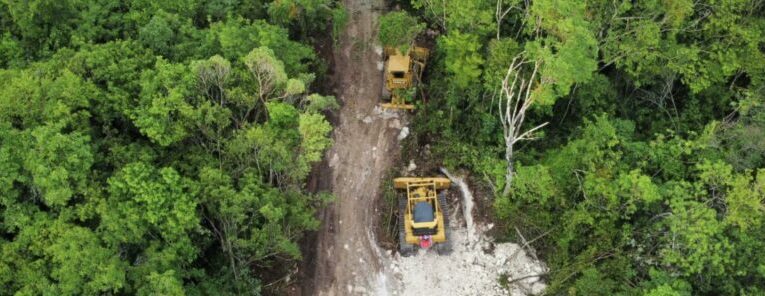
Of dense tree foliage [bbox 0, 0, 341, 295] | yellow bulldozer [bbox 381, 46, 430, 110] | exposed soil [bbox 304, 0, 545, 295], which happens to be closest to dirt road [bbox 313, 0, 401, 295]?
exposed soil [bbox 304, 0, 545, 295]

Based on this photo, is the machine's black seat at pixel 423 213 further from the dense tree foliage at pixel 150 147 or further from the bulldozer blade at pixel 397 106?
the bulldozer blade at pixel 397 106

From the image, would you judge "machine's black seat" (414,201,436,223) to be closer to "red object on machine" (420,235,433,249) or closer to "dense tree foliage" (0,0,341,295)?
"red object on machine" (420,235,433,249)

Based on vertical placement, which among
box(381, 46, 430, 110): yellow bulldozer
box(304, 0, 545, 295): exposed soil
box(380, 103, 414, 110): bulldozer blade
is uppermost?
box(381, 46, 430, 110): yellow bulldozer

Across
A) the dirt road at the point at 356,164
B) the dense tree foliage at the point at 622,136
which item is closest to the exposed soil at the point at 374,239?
the dirt road at the point at 356,164

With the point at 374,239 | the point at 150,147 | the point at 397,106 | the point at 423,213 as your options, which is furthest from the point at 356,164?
the point at 150,147

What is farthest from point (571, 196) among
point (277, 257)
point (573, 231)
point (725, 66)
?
point (277, 257)

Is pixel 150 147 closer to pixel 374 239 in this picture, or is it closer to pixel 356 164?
pixel 356 164

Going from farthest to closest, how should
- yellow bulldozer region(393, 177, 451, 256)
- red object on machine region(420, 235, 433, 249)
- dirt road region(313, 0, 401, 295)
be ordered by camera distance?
dirt road region(313, 0, 401, 295), yellow bulldozer region(393, 177, 451, 256), red object on machine region(420, 235, 433, 249)
